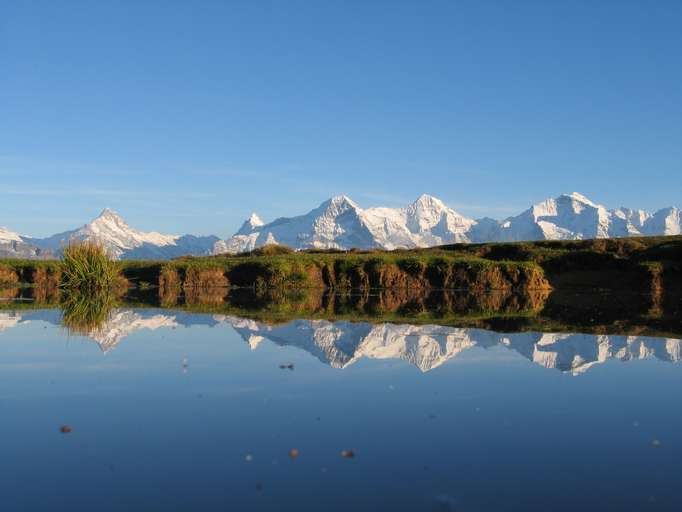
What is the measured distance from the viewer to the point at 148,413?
373 inches

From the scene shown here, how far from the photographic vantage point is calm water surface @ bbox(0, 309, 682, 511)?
21.7 ft

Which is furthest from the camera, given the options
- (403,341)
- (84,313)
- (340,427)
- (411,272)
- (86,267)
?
(411,272)

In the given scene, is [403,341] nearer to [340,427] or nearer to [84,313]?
[340,427]

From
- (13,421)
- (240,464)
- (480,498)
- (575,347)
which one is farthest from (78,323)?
(480,498)

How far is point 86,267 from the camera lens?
40.8 m

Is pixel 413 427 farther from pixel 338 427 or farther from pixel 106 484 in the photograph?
pixel 106 484

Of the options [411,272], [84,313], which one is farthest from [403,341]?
[411,272]

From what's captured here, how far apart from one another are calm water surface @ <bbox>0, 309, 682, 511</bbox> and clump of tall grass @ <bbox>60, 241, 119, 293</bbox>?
25.6m

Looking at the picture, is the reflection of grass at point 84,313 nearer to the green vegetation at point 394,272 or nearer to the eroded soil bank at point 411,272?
the green vegetation at point 394,272

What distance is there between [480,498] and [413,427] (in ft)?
7.84

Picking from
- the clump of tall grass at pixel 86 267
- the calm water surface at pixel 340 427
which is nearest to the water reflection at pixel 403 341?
the calm water surface at pixel 340 427

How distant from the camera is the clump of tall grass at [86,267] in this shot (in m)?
40.6

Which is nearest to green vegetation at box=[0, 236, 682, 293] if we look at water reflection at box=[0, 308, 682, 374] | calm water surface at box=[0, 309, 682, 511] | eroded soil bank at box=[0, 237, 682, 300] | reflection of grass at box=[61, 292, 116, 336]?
eroded soil bank at box=[0, 237, 682, 300]

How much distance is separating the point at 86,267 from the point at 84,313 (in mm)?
17339
